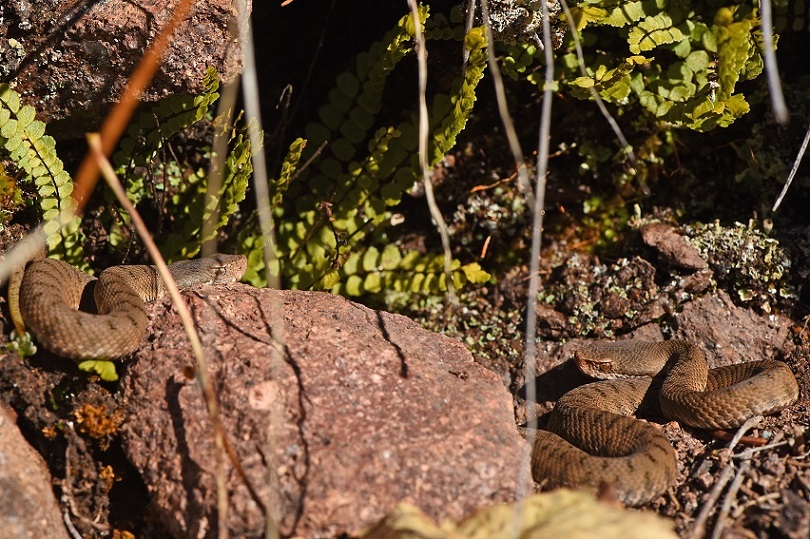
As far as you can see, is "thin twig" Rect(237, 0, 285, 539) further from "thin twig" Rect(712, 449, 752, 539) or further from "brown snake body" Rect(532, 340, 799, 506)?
"thin twig" Rect(712, 449, 752, 539)

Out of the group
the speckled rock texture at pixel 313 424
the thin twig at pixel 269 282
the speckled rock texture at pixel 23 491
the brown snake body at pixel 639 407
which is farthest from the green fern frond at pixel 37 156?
the brown snake body at pixel 639 407

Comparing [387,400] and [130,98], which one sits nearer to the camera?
[387,400]

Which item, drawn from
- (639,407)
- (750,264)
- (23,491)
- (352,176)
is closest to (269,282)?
(352,176)

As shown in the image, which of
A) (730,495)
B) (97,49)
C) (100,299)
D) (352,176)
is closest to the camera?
(730,495)

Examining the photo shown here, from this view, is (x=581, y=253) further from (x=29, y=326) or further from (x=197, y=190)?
(x=29, y=326)

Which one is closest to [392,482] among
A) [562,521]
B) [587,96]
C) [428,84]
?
[562,521]

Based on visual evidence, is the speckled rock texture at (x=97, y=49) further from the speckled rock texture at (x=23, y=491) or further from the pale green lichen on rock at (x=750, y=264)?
the pale green lichen on rock at (x=750, y=264)

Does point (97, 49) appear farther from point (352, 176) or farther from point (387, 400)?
point (387, 400)
